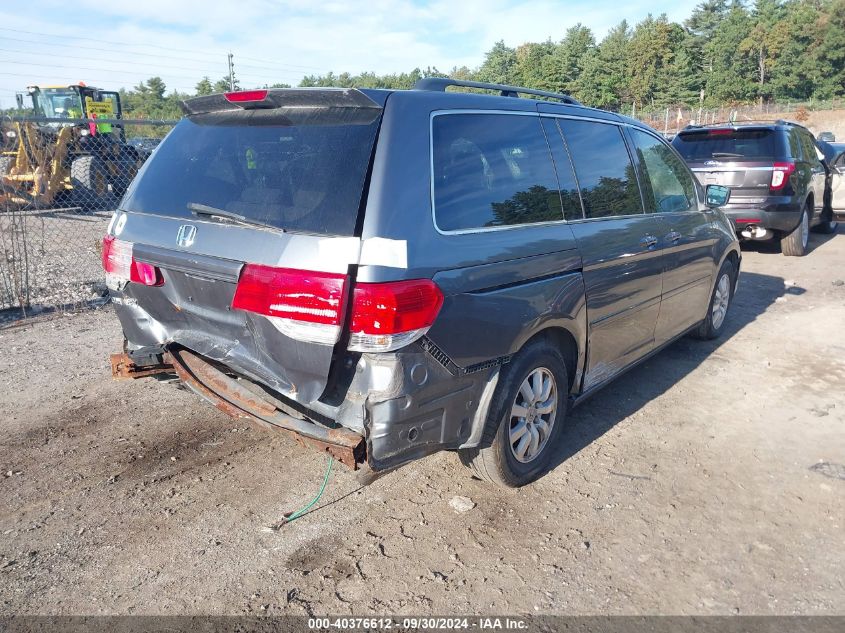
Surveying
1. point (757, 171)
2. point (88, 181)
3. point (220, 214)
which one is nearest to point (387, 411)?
point (220, 214)

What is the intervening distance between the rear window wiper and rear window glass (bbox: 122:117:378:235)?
16 mm

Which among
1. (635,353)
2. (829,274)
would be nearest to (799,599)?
(635,353)

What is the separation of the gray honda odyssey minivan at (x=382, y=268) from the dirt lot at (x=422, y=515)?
0.44 meters

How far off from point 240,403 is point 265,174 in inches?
41.1

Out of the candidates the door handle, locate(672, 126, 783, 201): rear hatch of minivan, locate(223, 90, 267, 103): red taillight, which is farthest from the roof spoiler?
locate(672, 126, 783, 201): rear hatch of minivan

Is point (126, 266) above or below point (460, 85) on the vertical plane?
below

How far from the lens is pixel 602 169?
151 inches

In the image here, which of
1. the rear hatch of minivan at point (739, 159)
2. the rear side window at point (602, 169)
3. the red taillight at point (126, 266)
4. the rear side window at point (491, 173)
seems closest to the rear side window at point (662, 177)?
the rear side window at point (602, 169)

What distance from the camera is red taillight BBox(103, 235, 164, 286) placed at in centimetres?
303

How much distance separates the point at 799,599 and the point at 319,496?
7.21ft

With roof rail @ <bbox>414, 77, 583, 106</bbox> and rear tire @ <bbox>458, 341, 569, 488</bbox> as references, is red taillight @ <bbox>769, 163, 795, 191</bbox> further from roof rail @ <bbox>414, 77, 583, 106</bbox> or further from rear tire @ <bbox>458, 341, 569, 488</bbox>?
rear tire @ <bbox>458, 341, 569, 488</bbox>

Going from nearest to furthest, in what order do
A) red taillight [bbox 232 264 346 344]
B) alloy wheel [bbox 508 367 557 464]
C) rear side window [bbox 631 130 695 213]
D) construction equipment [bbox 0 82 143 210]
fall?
red taillight [bbox 232 264 346 344] → alloy wheel [bbox 508 367 557 464] → rear side window [bbox 631 130 695 213] → construction equipment [bbox 0 82 143 210]

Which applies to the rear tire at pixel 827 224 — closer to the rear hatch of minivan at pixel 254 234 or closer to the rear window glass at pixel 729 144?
the rear window glass at pixel 729 144

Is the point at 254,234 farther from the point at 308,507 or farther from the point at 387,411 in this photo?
the point at 308,507
